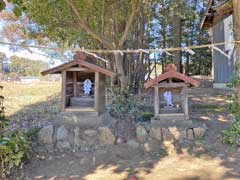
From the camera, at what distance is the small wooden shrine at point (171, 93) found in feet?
14.2

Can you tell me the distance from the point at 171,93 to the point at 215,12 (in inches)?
253

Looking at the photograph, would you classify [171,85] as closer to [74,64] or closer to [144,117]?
[144,117]

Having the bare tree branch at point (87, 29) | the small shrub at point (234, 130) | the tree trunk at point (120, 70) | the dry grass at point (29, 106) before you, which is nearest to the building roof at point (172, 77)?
the small shrub at point (234, 130)

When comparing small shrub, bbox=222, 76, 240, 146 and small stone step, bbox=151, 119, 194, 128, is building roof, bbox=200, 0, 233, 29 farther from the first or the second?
small stone step, bbox=151, 119, 194, 128

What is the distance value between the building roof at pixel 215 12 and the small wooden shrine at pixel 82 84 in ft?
17.1

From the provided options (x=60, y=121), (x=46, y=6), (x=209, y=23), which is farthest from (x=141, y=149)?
(x=209, y=23)

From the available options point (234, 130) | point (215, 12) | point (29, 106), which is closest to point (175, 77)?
point (234, 130)

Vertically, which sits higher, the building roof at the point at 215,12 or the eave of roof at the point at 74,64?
the building roof at the point at 215,12

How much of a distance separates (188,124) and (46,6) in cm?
352

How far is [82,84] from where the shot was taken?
15.8 ft

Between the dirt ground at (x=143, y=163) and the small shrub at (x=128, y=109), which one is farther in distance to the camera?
the small shrub at (x=128, y=109)

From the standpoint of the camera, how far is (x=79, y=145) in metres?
4.10

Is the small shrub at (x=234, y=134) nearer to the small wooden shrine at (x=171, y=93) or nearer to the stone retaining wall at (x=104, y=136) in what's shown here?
the stone retaining wall at (x=104, y=136)

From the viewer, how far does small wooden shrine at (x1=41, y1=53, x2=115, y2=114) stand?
439 cm
